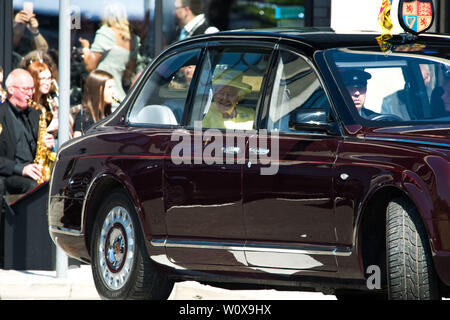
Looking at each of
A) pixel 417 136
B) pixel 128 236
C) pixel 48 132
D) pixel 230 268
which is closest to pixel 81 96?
pixel 48 132

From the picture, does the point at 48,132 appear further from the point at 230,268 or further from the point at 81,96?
the point at 230,268

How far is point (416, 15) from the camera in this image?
816 cm

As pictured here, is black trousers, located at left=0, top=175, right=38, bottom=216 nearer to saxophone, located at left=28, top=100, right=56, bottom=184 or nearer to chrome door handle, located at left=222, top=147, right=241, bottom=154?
saxophone, located at left=28, top=100, right=56, bottom=184

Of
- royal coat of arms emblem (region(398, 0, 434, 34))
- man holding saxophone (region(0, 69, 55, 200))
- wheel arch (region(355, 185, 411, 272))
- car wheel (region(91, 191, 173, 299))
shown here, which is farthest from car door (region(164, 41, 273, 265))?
man holding saxophone (region(0, 69, 55, 200))

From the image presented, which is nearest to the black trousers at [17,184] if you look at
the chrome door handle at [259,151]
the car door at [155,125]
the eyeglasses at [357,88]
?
the car door at [155,125]

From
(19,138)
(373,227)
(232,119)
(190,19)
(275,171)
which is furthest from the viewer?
(190,19)

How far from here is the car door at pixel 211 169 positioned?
7145 mm

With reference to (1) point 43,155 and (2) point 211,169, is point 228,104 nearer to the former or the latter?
(2) point 211,169

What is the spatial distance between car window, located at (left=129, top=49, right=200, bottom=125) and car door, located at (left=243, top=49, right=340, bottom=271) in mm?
869

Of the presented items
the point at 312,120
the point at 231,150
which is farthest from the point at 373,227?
the point at 231,150

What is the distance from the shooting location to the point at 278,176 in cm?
684

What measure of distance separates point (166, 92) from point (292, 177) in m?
1.62

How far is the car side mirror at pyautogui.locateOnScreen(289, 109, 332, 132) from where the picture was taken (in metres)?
6.68

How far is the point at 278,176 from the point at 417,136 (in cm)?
88
